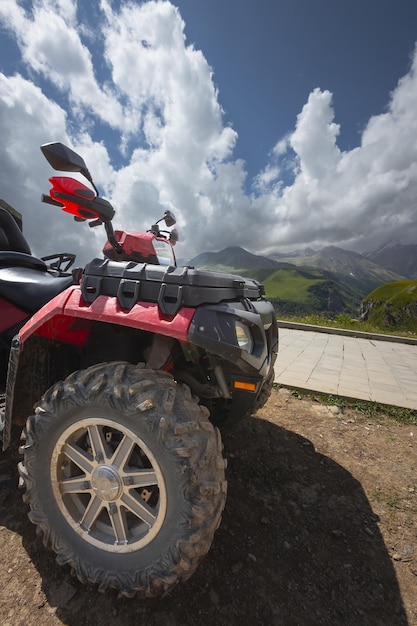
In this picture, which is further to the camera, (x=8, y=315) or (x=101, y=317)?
(x=8, y=315)

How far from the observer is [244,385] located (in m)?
1.85

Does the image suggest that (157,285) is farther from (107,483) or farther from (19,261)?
(19,261)

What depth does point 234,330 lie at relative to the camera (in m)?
1.52

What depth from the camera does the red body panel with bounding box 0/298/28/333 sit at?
2.55 m

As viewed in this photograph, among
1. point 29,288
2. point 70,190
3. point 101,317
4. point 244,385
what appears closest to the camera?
point 101,317

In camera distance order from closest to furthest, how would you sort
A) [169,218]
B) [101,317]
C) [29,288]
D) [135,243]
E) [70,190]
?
[101,317] < [70,190] < [29,288] < [135,243] < [169,218]

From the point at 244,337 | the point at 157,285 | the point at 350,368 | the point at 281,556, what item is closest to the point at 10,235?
the point at 157,285

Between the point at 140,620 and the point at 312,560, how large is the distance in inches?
42.8

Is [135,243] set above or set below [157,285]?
above

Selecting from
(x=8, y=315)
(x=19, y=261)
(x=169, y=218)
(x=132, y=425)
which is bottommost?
(x=132, y=425)

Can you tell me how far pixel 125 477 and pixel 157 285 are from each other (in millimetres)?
995

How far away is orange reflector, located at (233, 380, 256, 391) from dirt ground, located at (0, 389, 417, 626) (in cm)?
105

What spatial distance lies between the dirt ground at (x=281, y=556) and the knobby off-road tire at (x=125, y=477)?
19cm

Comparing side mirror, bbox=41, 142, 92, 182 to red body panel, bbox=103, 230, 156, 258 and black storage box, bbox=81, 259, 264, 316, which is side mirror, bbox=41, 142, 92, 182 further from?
red body panel, bbox=103, 230, 156, 258
